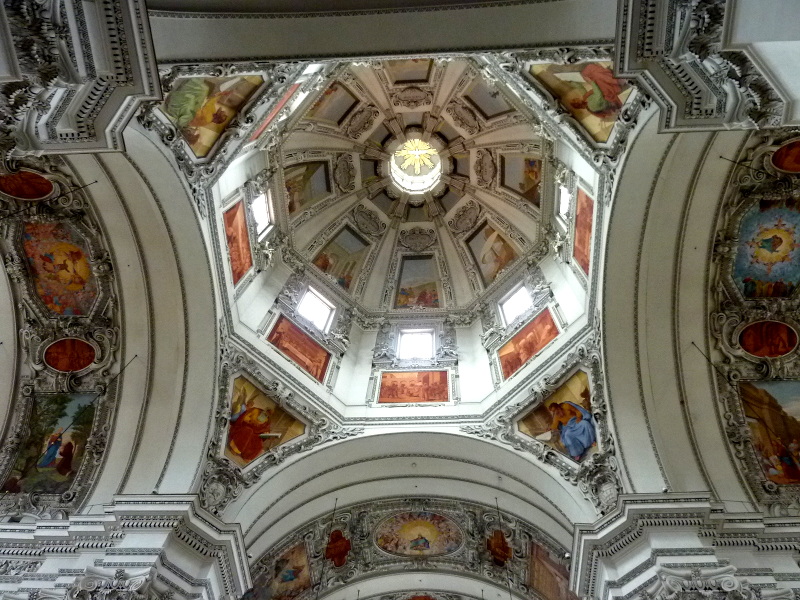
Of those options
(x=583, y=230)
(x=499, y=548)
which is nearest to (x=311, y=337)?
(x=499, y=548)

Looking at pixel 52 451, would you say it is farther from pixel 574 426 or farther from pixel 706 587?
pixel 706 587

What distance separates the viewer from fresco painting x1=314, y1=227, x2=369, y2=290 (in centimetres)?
1842

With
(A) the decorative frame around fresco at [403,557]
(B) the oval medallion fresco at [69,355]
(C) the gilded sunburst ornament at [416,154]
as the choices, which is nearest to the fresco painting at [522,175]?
(C) the gilded sunburst ornament at [416,154]

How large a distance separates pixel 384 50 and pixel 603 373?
7459mm

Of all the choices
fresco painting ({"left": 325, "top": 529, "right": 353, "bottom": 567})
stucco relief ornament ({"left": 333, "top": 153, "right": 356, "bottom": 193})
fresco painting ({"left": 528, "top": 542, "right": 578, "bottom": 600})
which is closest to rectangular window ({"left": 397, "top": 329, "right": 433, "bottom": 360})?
fresco painting ({"left": 325, "top": 529, "right": 353, "bottom": 567})

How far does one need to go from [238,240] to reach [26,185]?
4277 millimetres

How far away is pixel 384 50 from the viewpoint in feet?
23.0

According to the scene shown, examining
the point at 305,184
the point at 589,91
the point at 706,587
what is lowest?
the point at 706,587

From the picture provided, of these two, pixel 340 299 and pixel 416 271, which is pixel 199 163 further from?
pixel 416 271

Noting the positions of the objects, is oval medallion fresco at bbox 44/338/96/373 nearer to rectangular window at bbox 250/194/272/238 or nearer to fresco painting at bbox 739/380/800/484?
rectangular window at bbox 250/194/272/238

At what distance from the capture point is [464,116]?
766 inches

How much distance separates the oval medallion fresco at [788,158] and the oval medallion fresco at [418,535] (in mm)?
9422

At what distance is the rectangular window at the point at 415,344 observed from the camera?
639 inches

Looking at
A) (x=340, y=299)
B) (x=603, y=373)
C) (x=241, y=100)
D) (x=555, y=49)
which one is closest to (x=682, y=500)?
(x=603, y=373)
